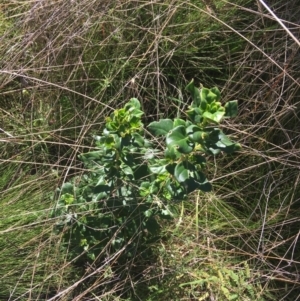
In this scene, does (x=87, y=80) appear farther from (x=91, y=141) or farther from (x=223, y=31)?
(x=223, y=31)

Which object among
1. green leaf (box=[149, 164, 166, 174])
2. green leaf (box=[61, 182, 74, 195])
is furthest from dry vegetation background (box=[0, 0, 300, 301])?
green leaf (box=[149, 164, 166, 174])

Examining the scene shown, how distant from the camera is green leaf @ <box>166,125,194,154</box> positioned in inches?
52.9

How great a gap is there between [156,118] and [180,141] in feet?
1.91

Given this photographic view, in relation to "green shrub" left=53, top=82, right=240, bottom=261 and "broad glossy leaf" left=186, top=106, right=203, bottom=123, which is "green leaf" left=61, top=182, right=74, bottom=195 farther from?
"broad glossy leaf" left=186, top=106, right=203, bottom=123

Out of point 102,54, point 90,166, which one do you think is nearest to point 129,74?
point 102,54

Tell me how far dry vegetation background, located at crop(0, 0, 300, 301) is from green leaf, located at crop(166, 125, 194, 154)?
393 mm

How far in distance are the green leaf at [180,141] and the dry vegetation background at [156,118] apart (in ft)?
1.29

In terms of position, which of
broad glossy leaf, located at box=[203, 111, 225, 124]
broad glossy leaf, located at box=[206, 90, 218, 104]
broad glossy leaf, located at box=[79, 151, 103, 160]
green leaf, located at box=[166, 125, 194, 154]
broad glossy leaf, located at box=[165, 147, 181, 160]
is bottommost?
broad glossy leaf, located at box=[79, 151, 103, 160]

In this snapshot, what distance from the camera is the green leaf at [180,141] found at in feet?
4.41

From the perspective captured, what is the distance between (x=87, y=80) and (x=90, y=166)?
1.26 feet

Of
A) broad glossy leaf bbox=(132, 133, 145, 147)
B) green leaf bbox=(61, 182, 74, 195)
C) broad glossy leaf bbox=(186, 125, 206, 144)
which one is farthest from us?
green leaf bbox=(61, 182, 74, 195)

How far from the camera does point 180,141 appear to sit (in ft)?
Answer: 4.44

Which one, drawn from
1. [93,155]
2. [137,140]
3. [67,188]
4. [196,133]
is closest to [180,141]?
[196,133]

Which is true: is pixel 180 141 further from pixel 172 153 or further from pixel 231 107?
pixel 231 107
